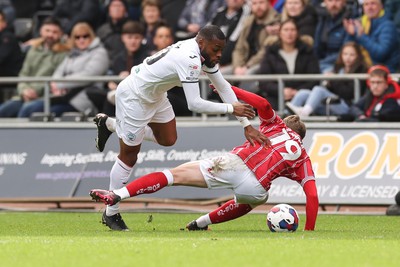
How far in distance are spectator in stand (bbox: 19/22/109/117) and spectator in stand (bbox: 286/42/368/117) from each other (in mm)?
3859

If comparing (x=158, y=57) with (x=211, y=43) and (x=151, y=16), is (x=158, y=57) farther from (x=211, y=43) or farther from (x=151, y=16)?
(x=151, y=16)

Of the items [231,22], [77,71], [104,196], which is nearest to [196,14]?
[231,22]

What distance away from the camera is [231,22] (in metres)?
22.3

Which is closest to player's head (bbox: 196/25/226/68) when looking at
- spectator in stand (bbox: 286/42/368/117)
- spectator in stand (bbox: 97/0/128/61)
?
spectator in stand (bbox: 286/42/368/117)

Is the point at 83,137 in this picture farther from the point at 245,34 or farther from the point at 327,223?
the point at 327,223

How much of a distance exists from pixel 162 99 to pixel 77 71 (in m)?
8.30

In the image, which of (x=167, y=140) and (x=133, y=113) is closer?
(x=133, y=113)

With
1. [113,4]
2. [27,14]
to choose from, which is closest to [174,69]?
[113,4]

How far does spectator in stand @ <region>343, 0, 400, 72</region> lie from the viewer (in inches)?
822

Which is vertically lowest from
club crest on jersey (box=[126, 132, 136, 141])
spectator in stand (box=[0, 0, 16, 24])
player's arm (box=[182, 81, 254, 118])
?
spectator in stand (box=[0, 0, 16, 24])

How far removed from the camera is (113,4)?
2398cm

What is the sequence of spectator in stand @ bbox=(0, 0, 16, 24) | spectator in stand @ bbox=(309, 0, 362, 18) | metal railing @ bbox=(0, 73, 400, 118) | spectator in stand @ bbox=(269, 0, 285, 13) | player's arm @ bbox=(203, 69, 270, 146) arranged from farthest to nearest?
spectator in stand @ bbox=(0, 0, 16, 24) < spectator in stand @ bbox=(269, 0, 285, 13) < spectator in stand @ bbox=(309, 0, 362, 18) < metal railing @ bbox=(0, 73, 400, 118) < player's arm @ bbox=(203, 69, 270, 146)

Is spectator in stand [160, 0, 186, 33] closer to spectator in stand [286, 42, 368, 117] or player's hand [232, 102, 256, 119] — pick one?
spectator in stand [286, 42, 368, 117]

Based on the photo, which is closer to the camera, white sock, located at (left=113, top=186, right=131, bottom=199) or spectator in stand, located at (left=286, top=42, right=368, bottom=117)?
white sock, located at (left=113, top=186, right=131, bottom=199)
